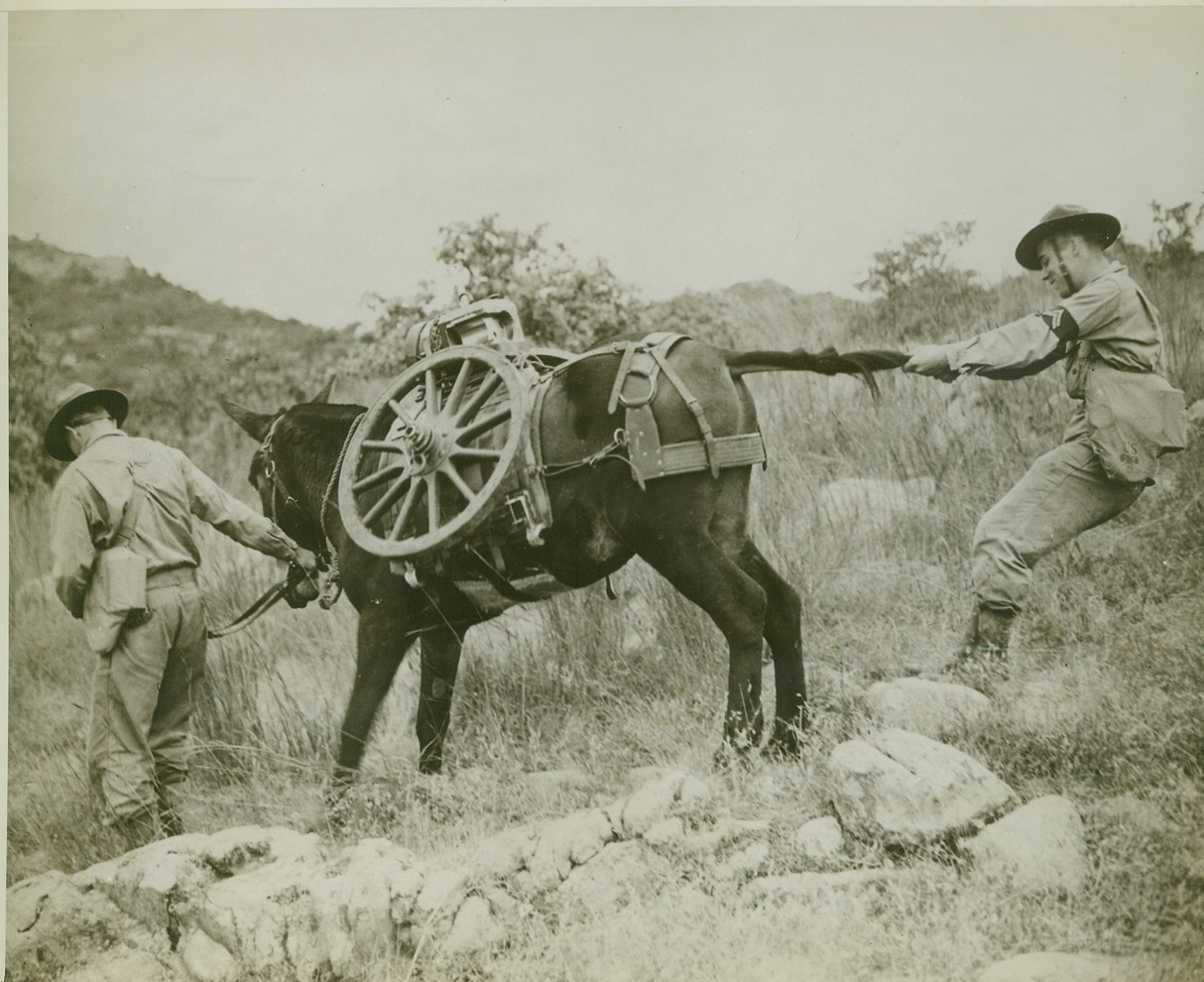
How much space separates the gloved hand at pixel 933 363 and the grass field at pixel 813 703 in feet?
1.07

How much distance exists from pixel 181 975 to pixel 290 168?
2823 millimetres

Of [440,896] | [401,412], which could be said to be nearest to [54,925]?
[440,896]

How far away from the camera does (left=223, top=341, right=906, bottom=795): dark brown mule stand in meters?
3.30

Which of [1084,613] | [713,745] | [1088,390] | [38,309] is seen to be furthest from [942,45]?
[38,309]

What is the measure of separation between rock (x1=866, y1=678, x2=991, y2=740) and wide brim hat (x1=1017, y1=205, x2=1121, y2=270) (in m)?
1.62

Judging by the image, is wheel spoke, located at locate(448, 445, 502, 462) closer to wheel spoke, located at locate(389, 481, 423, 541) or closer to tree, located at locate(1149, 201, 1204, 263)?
wheel spoke, located at locate(389, 481, 423, 541)

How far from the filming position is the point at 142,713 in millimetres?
3637

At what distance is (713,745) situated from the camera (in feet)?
11.3

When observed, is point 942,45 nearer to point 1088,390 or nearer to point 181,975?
point 1088,390

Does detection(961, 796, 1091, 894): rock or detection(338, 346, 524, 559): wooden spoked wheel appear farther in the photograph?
detection(338, 346, 524, 559): wooden spoked wheel

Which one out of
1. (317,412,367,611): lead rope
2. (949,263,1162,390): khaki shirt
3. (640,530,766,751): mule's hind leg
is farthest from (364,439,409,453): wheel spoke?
(949,263,1162,390): khaki shirt

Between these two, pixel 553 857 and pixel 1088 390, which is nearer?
pixel 553 857

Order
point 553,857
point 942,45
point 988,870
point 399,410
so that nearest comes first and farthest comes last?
point 988,870 → point 553,857 → point 399,410 → point 942,45

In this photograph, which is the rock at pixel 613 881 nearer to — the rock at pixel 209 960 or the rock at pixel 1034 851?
the rock at pixel 1034 851
